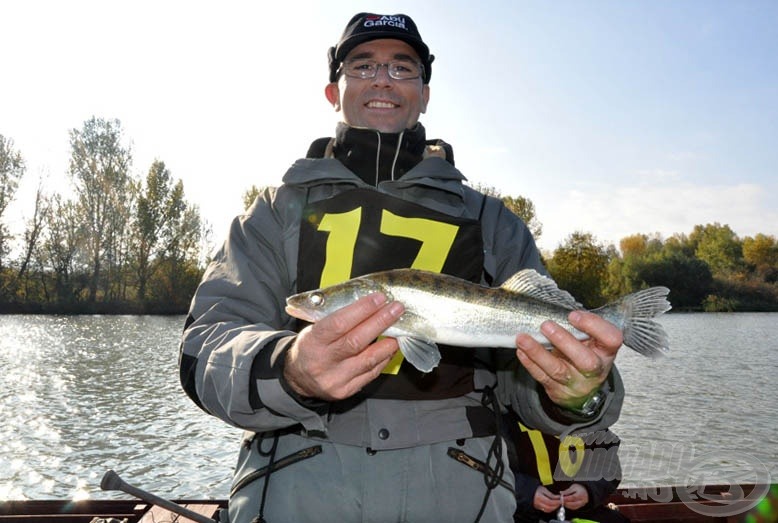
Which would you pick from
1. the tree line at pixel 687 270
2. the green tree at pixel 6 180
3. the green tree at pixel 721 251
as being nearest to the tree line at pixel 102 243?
the green tree at pixel 6 180

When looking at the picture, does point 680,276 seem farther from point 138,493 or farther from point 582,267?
point 138,493

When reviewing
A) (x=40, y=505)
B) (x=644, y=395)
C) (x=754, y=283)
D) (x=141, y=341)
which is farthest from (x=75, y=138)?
(x=754, y=283)

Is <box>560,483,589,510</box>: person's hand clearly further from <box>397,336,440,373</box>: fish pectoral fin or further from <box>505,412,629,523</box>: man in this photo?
<box>397,336,440,373</box>: fish pectoral fin

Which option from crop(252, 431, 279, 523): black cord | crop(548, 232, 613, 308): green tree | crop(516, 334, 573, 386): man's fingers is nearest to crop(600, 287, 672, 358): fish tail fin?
crop(516, 334, 573, 386): man's fingers

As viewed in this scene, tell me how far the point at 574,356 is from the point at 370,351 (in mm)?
1011

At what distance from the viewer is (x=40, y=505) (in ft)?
20.9

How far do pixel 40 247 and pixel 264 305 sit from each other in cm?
5747

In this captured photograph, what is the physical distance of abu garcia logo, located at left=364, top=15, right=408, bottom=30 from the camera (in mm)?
3932

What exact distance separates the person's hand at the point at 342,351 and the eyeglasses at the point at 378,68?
2009 mm

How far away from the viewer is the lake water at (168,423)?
1342 cm

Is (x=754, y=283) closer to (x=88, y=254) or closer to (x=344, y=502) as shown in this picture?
(x=88, y=254)

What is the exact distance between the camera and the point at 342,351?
2439mm

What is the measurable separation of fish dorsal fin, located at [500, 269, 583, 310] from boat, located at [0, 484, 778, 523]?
13.5 ft

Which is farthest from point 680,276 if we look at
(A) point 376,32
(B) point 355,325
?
(B) point 355,325
